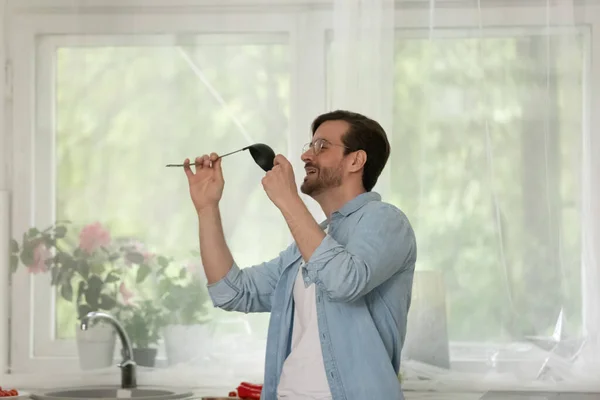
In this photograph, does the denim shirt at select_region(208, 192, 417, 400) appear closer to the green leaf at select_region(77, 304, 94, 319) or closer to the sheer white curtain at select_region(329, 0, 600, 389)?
the sheer white curtain at select_region(329, 0, 600, 389)

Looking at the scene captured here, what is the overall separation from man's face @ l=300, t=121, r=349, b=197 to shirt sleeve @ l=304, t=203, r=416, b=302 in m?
0.14

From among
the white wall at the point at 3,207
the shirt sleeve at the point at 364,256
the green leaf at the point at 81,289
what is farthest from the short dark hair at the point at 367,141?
the white wall at the point at 3,207

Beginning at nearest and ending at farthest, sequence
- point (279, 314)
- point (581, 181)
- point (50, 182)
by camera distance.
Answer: point (279, 314), point (581, 181), point (50, 182)

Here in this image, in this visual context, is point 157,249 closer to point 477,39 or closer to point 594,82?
point 477,39

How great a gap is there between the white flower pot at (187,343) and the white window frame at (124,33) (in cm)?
32

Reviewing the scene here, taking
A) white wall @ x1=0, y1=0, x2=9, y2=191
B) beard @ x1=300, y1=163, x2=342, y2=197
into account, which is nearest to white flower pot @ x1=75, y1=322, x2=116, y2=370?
white wall @ x1=0, y1=0, x2=9, y2=191

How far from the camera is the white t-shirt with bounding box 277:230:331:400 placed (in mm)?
1771

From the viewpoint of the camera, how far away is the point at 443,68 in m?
2.77

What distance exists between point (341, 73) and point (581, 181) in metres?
0.77

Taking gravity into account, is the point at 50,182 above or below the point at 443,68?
below

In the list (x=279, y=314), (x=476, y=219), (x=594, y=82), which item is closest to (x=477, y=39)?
(x=594, y=82)

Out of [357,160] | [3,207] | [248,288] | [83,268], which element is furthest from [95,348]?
[357,160]

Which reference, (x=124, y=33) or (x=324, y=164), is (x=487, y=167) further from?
(x=124, y=33)

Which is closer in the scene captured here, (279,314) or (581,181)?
(279,314)
